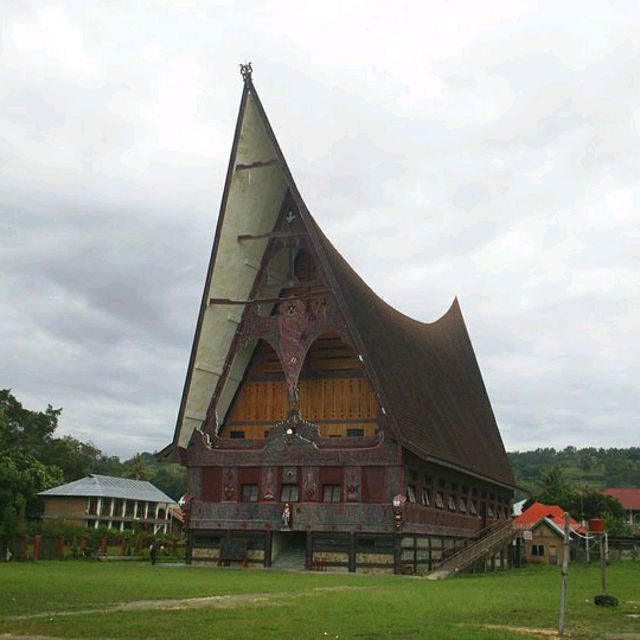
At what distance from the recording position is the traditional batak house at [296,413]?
33.3 meters

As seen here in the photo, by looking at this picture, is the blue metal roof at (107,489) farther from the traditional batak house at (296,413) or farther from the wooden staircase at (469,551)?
the wooden staircase at (469,551)

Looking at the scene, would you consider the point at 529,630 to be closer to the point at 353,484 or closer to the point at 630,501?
→ the point at 353,484

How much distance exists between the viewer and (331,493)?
3412 centimetres

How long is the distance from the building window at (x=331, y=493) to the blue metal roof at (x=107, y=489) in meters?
37.4

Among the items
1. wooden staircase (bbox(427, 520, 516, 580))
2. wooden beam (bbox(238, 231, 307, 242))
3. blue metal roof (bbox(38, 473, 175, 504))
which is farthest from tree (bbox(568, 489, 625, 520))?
wooden beam (bbox(238, 231, 307, 242))

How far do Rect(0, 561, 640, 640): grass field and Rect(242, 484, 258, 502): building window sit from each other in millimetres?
13660

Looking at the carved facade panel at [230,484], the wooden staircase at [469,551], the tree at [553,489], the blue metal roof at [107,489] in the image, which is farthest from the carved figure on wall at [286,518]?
the tree at [553,489]

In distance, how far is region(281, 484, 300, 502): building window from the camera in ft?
114

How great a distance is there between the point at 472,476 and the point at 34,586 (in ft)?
88.2

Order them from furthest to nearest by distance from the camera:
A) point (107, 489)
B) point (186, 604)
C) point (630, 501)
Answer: point (630, 501), point (107, 489), point (186, 604)

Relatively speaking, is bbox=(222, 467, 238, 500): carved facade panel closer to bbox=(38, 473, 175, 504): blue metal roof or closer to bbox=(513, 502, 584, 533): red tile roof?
bbox=(513, 502, 584, 533): red tile roof

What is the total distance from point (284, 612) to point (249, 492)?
22.0 m

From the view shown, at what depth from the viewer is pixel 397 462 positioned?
32844 millimetres

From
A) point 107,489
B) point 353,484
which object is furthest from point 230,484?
point 107,489
